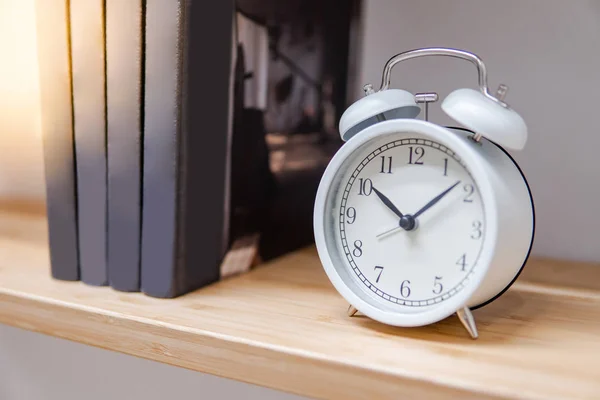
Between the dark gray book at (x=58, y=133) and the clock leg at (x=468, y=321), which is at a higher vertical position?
the dark gray book at (x=58, y=133)

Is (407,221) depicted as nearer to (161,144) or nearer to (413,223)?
(413,223)

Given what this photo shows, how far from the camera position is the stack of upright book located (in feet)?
1.80

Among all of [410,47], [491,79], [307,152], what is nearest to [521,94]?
[491,79]

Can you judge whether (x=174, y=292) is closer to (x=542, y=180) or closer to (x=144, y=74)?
(x=144, y=74)

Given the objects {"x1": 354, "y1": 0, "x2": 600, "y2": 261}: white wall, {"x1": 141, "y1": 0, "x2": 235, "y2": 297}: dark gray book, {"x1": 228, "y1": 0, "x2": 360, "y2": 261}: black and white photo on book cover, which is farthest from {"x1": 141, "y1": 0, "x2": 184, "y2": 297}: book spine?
{"x1": 354, "y1": 0, "x2": 600, "y2": 261}: white wall

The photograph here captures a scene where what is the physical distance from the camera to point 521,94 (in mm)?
754

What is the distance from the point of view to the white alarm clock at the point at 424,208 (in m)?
0.46

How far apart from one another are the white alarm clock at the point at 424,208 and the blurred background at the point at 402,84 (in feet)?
0.66

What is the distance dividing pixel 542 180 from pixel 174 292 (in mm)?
493

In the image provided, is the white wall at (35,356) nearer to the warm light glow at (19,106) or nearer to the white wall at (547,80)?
the warm light glow at (19,106)

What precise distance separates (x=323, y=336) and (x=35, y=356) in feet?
2.02

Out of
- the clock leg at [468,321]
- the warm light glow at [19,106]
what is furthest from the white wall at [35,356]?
the clock leg at [468,321]

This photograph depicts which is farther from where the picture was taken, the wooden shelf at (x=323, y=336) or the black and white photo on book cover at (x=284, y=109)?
the black and white photo on book cover at (x=284, y=109)

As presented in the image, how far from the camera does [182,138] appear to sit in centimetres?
55
